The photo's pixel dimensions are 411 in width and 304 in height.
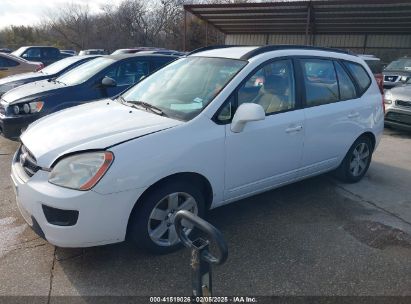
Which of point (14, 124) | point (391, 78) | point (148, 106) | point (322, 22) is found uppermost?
point (322, 22)

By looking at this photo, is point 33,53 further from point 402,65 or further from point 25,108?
point 402,65

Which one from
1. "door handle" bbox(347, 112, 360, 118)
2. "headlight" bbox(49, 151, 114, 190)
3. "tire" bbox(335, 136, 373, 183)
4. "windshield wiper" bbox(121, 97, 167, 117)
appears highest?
"windshield wiper" bbox(121, 97, 167, 117)

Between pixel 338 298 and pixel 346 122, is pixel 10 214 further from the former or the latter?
pixel 346 122

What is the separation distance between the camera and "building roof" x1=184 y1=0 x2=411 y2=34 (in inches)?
577

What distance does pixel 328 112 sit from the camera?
395 centimetres

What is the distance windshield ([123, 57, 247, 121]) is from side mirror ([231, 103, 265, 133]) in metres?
0.29

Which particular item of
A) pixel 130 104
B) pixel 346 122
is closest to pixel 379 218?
pixel 346 122

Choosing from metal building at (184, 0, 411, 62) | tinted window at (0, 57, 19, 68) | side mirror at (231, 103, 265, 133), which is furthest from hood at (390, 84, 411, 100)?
tinted window at (0, 57, 19, 68)

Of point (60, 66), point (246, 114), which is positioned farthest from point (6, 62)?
point (246, 114)

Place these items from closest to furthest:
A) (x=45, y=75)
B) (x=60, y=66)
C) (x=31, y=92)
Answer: (x=31, y=92), (x=45, y=75), (x=60, y=66)

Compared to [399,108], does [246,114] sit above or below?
above

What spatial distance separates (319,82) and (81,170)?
271cm

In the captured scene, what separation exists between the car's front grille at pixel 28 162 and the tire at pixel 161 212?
0.83m

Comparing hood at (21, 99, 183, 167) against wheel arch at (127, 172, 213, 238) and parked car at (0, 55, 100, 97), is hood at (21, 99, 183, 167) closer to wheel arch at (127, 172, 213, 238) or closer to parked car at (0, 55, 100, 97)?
wheel arch at (127, 172, 213, 238)
